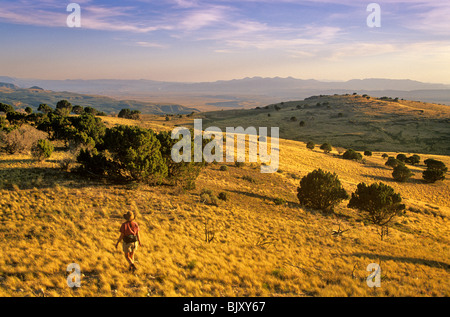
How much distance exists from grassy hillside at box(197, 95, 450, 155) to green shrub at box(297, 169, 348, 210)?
43.1 m

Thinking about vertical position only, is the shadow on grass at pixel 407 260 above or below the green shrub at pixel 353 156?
below

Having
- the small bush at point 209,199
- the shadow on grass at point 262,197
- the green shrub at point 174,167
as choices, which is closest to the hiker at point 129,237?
the small bush at point 209,199

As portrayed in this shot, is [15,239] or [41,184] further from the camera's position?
[41,184]

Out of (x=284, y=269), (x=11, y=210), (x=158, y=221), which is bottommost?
(x=284, y=269)

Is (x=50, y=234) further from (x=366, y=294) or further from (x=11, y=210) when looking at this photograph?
(x=366, y=294)

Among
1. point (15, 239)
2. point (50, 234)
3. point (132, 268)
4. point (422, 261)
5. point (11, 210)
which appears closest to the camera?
point (132, 268)

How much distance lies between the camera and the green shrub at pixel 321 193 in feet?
64.1

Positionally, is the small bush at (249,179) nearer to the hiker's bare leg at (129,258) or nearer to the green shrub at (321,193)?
the green shrub at (321,193)

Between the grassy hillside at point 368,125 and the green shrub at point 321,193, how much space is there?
142 feet

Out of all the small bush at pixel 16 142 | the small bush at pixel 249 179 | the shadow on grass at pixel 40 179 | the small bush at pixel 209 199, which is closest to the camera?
the shadow on grass at pixel 40 179

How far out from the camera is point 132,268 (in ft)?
24.1

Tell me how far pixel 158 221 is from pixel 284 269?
6530mm

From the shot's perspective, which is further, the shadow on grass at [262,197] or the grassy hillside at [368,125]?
the grassy hillside at [368,125]

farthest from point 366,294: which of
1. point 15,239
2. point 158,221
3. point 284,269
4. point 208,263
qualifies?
point 15,239
